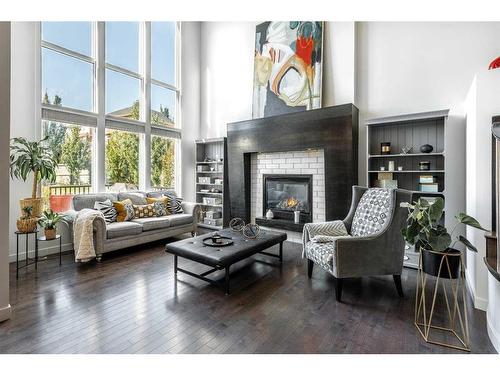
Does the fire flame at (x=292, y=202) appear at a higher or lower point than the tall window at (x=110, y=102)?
lower

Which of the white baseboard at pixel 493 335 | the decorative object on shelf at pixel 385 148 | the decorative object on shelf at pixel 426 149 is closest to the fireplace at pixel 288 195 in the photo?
the decorative object on shelf at pixel 385 148

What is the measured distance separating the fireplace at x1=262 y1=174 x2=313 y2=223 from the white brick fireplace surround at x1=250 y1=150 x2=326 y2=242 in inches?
3.3

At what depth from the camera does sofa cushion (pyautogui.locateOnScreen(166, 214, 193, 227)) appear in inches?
177

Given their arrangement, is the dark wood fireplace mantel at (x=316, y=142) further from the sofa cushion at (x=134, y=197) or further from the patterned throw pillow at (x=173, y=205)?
the sofa cushion at (x=134, y=197)

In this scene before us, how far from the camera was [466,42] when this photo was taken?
11.0 feet

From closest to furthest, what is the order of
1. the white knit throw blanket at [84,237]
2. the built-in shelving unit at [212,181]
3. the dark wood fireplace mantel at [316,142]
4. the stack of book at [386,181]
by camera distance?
the white knit throw blanket at [84,237] < the stack of book at [386,181] < the dark wood fireplace mantel at [316,142] < the built-in shelving unit at [212,181]

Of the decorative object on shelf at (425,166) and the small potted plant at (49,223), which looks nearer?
the small potted plant at (49,223)

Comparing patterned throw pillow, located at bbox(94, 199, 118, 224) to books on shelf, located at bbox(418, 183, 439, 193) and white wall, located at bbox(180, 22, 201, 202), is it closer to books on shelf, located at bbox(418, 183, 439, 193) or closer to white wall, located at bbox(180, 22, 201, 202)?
white wall, located at bbox(180, 22, 201, 202)

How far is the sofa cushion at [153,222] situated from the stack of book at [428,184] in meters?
3.89

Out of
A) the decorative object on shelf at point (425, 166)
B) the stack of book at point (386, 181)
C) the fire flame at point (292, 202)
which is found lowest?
the fire flame at point (292, 202)

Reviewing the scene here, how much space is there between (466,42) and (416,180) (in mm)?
1878

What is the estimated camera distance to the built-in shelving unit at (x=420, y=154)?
10.9 ft

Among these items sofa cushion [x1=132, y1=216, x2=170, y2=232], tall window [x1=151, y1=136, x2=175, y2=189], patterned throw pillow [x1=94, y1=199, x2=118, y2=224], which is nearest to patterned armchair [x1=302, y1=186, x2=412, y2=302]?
sofa cushion [x1=132, y1=216, x2=170, y2=232]
